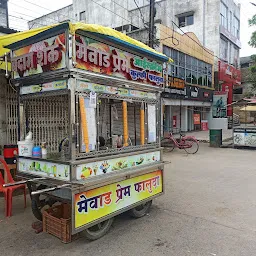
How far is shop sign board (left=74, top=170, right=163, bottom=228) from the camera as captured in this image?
3.16m

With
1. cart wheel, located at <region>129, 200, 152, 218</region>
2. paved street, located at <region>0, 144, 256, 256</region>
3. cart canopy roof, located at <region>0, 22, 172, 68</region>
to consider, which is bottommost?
paved street, located at <region>0, 144, 256, 256</region>

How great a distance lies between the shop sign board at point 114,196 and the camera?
3160 millimetres

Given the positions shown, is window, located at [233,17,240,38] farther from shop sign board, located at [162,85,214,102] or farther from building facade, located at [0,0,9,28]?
building facade, located at [0,0,9,28]

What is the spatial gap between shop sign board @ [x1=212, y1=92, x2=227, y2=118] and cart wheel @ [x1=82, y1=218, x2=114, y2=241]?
20620 mm

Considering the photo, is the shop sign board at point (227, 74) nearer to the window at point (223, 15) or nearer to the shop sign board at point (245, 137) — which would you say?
the window at point (223, 15)

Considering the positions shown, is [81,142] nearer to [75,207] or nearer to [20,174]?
[75,207]

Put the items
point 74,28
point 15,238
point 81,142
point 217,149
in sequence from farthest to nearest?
point 217,149 → point 15,238 → point 81,142 → point 74,28

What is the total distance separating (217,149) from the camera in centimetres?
1253

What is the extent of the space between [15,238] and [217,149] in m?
10.7

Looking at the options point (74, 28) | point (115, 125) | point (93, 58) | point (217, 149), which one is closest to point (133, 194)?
point (115, 125)

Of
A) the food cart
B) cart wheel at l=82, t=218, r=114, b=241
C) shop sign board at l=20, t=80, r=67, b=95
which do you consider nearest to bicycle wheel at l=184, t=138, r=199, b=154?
the food cart

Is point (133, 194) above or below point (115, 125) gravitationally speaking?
below

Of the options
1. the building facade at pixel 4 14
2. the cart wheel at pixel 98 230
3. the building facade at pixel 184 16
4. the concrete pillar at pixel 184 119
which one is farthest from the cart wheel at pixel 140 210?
the building facade at pixel 184 16

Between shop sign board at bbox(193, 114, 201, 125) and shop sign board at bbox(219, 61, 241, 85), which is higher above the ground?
shop sign board at bbox(219, 61, 241, 85)
